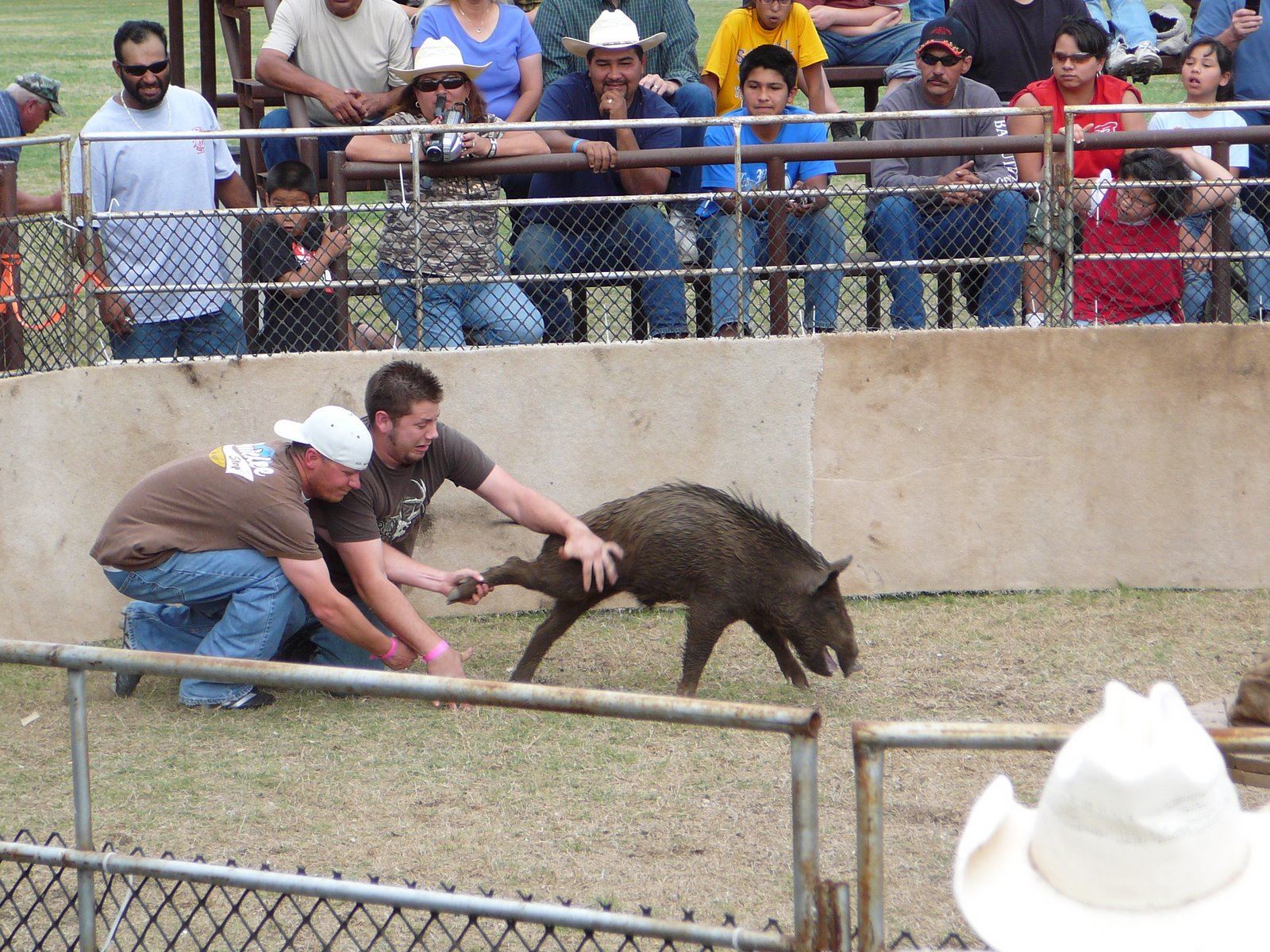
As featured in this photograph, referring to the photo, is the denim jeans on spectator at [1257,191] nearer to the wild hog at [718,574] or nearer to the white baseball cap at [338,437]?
the wild hog at [718,574]

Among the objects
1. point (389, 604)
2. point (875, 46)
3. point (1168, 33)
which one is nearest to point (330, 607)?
point (389, 604)

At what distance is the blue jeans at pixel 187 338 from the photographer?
6.96 meters

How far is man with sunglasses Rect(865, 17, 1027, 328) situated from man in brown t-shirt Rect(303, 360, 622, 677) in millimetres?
2081

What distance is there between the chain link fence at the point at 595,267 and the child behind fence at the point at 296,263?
0.03 ft

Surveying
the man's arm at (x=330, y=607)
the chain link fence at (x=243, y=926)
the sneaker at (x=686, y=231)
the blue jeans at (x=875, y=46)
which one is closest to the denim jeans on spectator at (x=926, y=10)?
the blue jeans at (x=875, y=46)

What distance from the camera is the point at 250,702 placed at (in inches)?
245

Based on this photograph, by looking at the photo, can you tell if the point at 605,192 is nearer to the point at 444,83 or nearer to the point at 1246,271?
the point at 444,83

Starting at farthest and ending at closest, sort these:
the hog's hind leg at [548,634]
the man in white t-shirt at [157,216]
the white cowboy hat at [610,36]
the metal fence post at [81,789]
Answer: the white cowboy hat at [610,36] → the man in white t-shirt at [157,216] → the hog's hind leg at [548,634] → the metal fence post at [81,789]

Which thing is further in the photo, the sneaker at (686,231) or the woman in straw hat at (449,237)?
the sneaker at (686,231)

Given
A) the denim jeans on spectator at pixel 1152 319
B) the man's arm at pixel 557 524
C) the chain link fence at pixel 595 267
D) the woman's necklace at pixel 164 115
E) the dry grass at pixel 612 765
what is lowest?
the dry grass at pixel 612 765

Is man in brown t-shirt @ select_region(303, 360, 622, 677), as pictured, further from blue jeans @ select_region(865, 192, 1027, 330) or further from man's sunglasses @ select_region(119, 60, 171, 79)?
man's sunglasses @ select_region(119, 60, 171, 79)

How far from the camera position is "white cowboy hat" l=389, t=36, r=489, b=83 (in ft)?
23.7

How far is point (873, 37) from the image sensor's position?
9.62 metres

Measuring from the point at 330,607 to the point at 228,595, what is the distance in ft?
1.89
